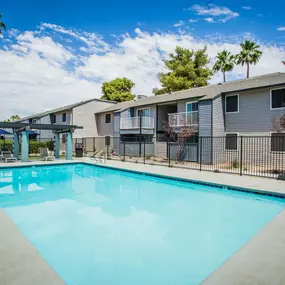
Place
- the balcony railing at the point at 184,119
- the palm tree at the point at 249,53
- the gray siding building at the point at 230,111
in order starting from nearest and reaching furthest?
the gray siding building at the point at 230,111 → the balcony railing at the point at 184,119 → the palm tree at the point at 249,53

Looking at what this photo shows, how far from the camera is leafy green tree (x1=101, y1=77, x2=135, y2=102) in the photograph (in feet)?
135

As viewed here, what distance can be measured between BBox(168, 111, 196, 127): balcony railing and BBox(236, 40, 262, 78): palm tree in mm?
16884

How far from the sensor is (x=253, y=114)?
15883mm

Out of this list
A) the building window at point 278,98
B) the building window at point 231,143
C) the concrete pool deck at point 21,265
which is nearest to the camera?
the concrete pool deck at point 21,265

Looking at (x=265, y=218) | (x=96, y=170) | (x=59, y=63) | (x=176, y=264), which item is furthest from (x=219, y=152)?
(x=59, y=63)

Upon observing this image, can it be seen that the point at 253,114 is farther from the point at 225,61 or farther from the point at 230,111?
the point at 225,61

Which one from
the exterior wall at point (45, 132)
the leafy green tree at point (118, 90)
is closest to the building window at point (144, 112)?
the exterior wall at point (45, 132)

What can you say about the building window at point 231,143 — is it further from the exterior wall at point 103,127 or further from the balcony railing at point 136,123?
the exterior wall at point 103,127

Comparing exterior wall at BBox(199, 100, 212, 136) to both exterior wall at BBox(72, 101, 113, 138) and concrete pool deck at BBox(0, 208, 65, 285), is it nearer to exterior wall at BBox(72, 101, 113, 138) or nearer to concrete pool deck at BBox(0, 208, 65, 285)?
exterior wall at BBox(72, 101, 113, 138)

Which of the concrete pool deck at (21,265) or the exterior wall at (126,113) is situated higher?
the exterior wall at (126,113)

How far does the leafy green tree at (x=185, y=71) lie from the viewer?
31.8m

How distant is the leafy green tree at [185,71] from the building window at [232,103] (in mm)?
14894

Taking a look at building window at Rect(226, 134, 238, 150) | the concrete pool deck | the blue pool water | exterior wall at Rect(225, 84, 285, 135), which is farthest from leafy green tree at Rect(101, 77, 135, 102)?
the concrete pool deck

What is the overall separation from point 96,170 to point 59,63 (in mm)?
12094
